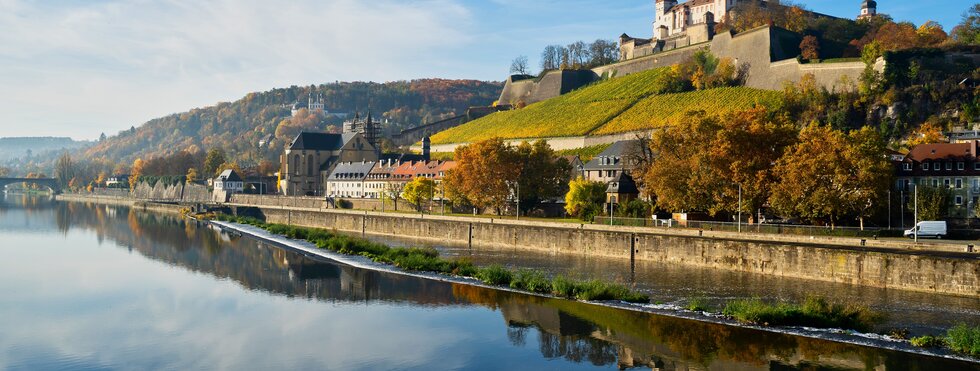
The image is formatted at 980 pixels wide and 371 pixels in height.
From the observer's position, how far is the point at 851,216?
50.2m

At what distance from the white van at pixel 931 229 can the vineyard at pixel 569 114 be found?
60.4 m

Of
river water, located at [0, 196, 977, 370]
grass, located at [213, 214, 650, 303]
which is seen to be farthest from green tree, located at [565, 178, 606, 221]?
grass, located at [213, 214, 650, 303]

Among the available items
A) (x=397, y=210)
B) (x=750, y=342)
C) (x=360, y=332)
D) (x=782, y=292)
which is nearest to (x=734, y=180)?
(x=782, y=292)

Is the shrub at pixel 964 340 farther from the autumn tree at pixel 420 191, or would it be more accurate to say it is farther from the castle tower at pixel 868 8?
the castle tower at pixel 868 8

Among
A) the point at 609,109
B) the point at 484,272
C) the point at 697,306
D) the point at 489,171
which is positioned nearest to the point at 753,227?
the point at 484,272

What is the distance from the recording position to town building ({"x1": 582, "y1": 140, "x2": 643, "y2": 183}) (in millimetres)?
70938

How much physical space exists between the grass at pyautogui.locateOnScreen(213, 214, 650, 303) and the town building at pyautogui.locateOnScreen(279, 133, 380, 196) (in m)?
57.0

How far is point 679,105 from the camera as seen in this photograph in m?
100

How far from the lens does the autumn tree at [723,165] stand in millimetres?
51844

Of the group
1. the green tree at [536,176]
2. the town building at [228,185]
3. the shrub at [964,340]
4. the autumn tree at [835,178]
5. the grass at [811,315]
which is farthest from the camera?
the town building at [228,185]

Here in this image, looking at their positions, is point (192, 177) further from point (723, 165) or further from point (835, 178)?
point (835, 178)

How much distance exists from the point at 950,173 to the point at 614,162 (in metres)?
29.0

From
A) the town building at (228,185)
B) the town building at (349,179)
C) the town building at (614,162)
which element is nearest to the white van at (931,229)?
→ the town building at (614,162)

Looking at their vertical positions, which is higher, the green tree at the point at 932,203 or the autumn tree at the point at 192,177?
the autumn tree at the point at 192,177
